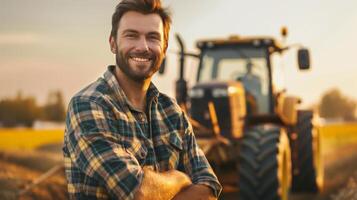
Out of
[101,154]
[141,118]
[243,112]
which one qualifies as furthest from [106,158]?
[243,112]

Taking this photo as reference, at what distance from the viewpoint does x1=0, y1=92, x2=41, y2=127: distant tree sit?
27.4 meters

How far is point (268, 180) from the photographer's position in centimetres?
662

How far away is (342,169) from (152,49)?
12.6 meters

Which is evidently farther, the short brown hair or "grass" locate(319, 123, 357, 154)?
"grass" locate(319, 123, 357, 154)

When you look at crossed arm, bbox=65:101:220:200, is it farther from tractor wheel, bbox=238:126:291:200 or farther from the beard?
tractor wheel, bbox=238:126:291:200

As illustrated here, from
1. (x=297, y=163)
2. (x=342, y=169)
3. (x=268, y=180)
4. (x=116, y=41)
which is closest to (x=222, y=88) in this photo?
(x=268, y=180)

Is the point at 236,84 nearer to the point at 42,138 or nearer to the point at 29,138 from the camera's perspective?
the point at 42,138

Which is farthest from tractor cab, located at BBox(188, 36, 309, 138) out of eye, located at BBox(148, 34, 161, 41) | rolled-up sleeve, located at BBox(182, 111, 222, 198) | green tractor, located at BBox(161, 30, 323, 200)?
eye, located at BBox(148, 34, 161, 41)

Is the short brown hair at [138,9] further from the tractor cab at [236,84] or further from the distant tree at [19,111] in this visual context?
the distant tree at [19,111]

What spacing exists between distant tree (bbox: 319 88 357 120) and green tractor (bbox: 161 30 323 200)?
4496 centimetres

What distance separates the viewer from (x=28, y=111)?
32.0 meters

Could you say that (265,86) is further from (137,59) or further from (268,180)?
(137,59)

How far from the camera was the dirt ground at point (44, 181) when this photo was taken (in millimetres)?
8336

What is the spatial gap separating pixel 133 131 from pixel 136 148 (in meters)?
0.07
